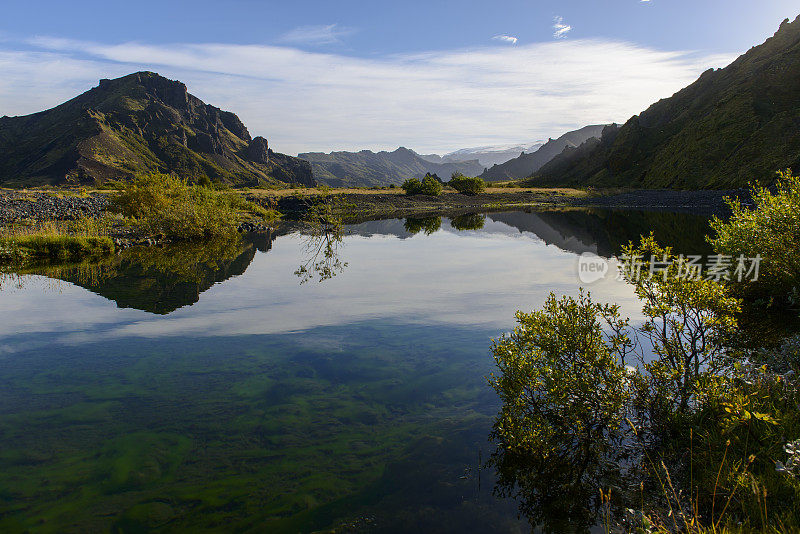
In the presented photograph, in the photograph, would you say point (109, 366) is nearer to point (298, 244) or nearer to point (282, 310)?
point (282, 310)

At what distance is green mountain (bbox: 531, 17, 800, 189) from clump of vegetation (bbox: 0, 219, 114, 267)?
311 ft

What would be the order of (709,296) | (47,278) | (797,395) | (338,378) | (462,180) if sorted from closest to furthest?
(797,395)
(709,296)
(338,378)
(47,278)
(462,180)

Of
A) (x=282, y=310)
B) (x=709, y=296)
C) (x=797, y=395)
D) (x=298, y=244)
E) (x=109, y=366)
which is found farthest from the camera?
(x=298, y=244)

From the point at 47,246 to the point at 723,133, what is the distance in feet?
455

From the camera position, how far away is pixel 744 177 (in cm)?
8550

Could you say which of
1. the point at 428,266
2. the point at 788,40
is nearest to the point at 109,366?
the point at 428,266

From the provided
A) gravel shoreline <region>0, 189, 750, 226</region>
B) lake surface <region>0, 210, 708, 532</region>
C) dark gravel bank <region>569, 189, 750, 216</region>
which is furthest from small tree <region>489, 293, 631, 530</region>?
dark gravel bank <region>569, 189, 750, 216</region>

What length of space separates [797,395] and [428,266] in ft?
75.1

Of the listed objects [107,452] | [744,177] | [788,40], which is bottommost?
[107,452]

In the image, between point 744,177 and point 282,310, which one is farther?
point 744,177

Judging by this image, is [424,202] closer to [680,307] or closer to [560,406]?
[680,307]

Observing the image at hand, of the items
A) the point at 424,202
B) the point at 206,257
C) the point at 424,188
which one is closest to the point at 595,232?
the point at 206,257

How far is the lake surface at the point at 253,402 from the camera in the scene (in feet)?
23.6

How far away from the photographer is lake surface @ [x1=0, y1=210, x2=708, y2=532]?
283 inches
